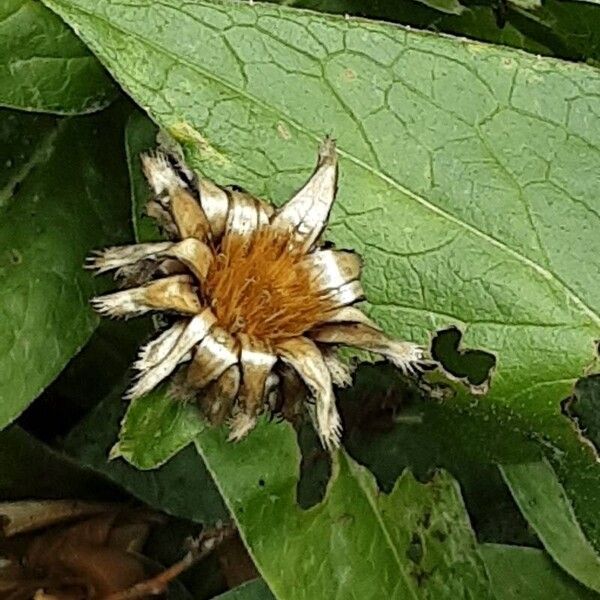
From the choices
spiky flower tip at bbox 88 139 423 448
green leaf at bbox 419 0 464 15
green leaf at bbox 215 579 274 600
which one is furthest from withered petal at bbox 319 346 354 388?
green leaf at bbox 419 0 464 15

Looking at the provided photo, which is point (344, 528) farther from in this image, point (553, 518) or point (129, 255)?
point (129, 255)

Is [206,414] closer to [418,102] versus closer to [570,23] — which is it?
[418,102]

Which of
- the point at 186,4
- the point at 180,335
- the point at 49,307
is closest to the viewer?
the point at 180,335

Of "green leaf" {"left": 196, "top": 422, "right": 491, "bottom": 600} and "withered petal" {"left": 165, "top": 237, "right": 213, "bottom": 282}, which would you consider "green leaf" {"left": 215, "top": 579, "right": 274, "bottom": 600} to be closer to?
"green leaf" {"left": 196, "top": 422, "right": 491, "bottom": 600}

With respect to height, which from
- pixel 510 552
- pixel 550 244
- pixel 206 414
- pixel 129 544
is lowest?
pixel 129 544

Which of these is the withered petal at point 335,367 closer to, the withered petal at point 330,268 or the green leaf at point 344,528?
the withered petal at point 330,268

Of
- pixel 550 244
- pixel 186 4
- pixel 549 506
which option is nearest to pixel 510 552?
pixel 549 506

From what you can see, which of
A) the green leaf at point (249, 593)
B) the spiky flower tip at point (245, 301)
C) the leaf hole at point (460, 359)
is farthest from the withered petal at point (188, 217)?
the green leaf at point (249, 593)

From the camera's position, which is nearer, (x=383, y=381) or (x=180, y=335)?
(x=180, y=335)
